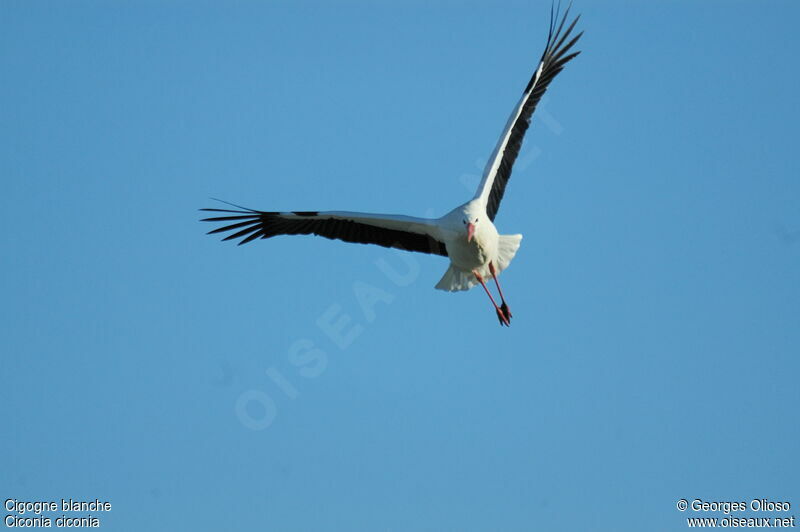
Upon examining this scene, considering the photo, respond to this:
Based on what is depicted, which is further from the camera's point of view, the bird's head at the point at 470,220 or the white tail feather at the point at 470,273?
the white tail feather at the point at 470,273

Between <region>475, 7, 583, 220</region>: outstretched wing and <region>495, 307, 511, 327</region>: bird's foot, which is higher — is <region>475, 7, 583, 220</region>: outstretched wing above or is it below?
above

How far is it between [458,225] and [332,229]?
1.72 metres

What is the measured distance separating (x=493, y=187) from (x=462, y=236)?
1144mm

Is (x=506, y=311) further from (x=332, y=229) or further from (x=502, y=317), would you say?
(x=332, y=229)

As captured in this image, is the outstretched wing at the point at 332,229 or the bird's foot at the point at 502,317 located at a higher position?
the outstretched wing at the point at 332,229

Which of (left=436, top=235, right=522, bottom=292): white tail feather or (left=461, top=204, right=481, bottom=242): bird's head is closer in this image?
(left=461, top=204, right=481, bottom=242): bird's head

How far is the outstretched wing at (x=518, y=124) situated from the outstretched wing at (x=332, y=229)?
33.2 inches

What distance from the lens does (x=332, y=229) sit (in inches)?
414

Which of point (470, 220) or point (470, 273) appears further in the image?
point (470, 273)

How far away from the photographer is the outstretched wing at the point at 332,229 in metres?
10.3

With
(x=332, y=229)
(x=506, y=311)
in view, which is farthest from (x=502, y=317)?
(x=332, y=229)

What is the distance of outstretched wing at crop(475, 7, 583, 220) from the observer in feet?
32.5

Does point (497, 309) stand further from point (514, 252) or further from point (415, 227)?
point (415, 227)

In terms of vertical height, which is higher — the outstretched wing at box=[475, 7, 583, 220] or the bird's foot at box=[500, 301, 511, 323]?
the outstretched wing at box=[475, 7, 583, 220]
